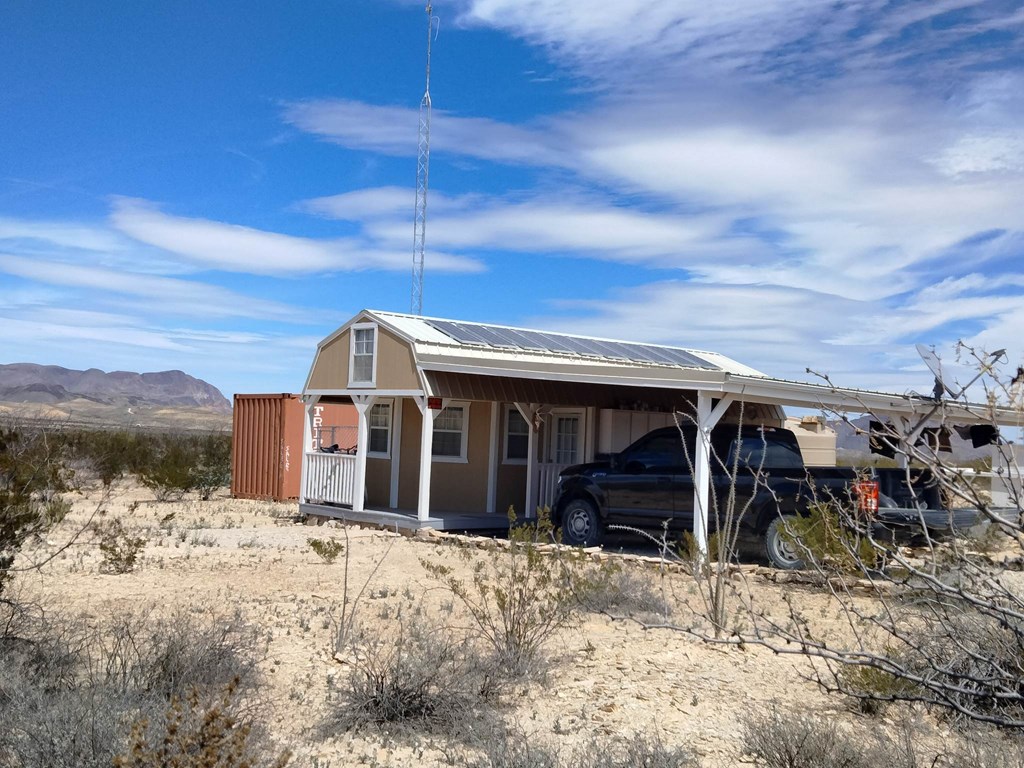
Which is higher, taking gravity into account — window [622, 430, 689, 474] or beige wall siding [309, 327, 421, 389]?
beige wall siding [309, 327, 421, 389]

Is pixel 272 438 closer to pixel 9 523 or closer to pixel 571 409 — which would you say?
pixel 571 409

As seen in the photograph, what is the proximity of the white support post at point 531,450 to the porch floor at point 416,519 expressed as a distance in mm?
519

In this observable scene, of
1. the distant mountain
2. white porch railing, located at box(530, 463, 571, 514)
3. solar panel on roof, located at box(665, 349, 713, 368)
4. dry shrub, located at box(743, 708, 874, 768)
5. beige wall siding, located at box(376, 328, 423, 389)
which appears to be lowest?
dry shrub, located at box(743, 708, 874, 768)

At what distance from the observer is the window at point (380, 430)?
67.3 feet

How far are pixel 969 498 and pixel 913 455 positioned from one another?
24 centimetres

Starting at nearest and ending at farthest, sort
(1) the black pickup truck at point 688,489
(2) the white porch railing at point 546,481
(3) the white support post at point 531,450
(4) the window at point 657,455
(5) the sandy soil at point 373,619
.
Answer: (5) the sandy soil at point 373,619 → (1) the black pickup truck at point 688,489 → (4) the window at point 657,455 → (3) the white support post at point 531,450 → (2) the white porch railing at point 546,481

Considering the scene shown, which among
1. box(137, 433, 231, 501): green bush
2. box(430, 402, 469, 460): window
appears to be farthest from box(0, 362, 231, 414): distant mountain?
box(430, 402, 469, 460): window

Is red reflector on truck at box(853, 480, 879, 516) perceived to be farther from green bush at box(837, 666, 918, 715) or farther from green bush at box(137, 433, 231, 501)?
green bush at box(137, 433, 231, 501)

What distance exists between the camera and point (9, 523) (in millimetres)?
7223

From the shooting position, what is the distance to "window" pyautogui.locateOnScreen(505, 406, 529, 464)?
19.4m

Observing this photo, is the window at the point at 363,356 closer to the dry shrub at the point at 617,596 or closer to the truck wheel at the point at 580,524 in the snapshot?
the truck wheel at the point at 580,524

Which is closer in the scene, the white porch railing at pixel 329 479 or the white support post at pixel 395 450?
the white porch railing at pixel 329 479

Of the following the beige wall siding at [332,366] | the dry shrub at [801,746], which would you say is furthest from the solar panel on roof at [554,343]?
the dry shrub at [801,746]

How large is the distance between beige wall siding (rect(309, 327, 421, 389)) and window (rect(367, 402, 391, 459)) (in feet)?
4.33
